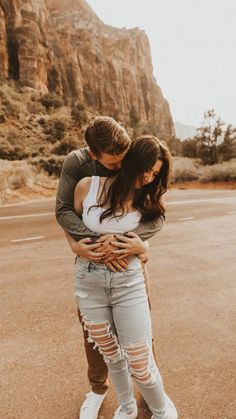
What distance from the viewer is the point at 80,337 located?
3.30m

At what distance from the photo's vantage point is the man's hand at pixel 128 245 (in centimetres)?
185

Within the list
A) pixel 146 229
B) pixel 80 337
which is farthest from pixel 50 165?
pixel 146 229

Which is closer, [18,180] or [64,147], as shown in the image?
[18,180]

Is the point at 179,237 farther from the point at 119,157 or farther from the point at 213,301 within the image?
the point at 119,157

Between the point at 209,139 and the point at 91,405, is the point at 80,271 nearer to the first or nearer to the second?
the point at 91,405

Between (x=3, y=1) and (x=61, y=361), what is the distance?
189 feet

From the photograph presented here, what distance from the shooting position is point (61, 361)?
9.64 ft

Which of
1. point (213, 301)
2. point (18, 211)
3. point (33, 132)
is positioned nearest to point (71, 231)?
point (213, 301)

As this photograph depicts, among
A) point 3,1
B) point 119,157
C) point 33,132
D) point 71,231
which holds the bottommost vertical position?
point 71,231

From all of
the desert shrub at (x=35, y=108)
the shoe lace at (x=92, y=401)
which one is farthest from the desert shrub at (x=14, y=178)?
the desert shrub at (x=35, y=108)

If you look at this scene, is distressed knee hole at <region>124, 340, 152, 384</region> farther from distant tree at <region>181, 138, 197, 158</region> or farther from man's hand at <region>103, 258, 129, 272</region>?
distant tree at <region>181, 138, 197, 158</region>

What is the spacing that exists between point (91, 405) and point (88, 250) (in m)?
1.18

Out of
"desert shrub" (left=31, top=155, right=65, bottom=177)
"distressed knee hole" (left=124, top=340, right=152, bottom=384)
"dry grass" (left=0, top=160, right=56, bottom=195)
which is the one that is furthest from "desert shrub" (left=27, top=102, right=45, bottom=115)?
"distressed knee hole" (left=124, top=340, right=152, bottom=384)

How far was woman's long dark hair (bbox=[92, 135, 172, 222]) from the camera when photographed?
71.8 inches
